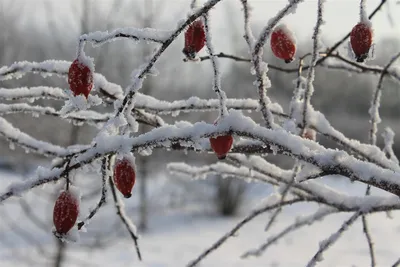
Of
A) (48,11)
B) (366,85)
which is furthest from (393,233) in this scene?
(366,85)

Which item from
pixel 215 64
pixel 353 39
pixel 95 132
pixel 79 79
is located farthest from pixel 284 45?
pixel 95 132

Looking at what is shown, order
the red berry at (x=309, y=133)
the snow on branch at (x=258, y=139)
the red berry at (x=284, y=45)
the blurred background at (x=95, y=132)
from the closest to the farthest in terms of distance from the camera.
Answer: the snow on branch at (x=258, y=139)
the red berry at (x=284, y=45)
the red berry at (x=309, y=133)
the blurred background at (x=95, y=132)

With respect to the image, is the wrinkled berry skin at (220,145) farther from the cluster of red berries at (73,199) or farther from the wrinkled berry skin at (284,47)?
the wrinkled berry skin at (284,47)

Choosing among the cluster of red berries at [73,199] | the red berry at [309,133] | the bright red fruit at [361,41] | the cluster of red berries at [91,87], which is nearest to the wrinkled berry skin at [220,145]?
the cluster of red berries at [91,87]

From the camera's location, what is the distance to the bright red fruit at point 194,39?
0.78 m

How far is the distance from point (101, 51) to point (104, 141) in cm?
423

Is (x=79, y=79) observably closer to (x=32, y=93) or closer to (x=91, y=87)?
(x=91, y=87)

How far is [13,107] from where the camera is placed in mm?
941

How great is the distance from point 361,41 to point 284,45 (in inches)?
5.5

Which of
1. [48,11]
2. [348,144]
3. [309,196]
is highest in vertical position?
[48,11]

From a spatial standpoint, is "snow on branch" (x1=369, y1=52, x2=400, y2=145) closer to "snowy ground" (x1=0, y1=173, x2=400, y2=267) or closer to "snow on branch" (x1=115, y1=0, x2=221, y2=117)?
"snow on branch" (x1=115, y1=0, x2=221, y2=117)

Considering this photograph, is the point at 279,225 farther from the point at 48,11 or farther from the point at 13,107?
the point at 13,107

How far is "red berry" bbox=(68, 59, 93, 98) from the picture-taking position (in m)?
0.70

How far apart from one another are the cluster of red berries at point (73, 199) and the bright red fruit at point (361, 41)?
0.37 m
